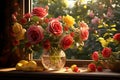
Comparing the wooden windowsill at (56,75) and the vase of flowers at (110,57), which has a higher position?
the vase of flowers at (110,57)

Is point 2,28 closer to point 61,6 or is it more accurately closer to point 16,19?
point 16,19

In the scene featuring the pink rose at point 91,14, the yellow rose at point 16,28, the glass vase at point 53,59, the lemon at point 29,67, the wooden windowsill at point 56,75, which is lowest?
the wooden windowsill at point 56,75

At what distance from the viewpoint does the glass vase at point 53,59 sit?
2.00 meters

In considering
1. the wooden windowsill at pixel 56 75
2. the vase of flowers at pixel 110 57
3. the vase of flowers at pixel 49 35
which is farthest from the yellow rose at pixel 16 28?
the vase of flowers at pixel 110 57

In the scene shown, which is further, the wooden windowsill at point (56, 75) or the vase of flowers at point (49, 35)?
the vase of flowers at point (49, 35)

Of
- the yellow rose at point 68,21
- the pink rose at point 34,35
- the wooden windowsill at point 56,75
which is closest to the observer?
the wooden windowsill at point 56,75

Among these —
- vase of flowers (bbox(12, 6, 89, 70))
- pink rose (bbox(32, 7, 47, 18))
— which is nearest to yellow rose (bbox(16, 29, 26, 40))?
vase of flowers (bbox(12, 6, 89, 70))

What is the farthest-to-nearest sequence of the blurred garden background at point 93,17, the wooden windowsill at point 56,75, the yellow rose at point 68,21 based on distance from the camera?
the blurred garden background at point 93,17, the yellow rose at point 68,21, the wooden windowsill at point 56,75

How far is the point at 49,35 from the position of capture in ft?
6.47

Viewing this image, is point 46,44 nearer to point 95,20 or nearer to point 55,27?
point 55,27

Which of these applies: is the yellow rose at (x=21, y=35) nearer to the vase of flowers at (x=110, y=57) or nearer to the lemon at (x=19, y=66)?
the lemon at (x=19, y=66)

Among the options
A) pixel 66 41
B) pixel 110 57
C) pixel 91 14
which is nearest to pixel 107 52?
pixel 110 57

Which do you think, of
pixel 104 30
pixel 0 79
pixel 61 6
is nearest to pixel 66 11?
pixel 61 6

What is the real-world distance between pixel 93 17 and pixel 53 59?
0.48 metres
